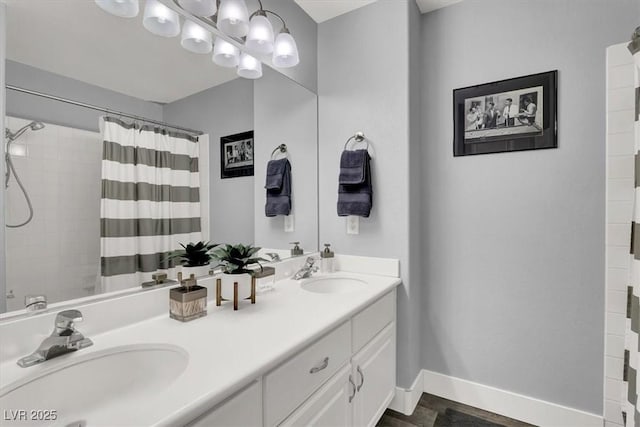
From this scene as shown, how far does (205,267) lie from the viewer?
130cm

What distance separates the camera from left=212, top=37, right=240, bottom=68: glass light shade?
1385 mm

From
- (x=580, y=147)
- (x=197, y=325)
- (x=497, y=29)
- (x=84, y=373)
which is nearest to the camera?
(x=84, y=373)

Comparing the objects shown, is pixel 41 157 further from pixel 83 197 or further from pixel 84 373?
pixel 84 373

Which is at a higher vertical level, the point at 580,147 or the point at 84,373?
the point at 580,147

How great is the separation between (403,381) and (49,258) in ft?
5.87

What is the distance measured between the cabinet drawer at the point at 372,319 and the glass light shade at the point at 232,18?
1373 millimetres

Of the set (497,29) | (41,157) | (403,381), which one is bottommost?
(403,381)

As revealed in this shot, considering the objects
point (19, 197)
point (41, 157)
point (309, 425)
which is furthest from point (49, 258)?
point (309, 425)

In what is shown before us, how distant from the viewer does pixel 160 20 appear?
114cm

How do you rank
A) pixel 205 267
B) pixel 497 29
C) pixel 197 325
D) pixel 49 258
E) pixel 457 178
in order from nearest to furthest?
pixel 49 258
pixel 197 325
pixel 205 267
pixel 497 29
pixel 457 178

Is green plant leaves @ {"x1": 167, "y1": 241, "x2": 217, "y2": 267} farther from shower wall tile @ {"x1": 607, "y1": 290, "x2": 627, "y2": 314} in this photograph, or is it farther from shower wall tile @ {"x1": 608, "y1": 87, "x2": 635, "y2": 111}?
shower wall tile @ {"x1": 608, "y1": 87, "x2": 635, "y2": 111}

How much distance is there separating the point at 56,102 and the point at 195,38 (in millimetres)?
615

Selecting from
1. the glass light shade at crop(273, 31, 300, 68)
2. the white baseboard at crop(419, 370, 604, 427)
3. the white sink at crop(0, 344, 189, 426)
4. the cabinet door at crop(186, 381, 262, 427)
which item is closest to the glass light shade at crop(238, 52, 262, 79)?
the glass light shade at crop(273, 31, 300, 68)

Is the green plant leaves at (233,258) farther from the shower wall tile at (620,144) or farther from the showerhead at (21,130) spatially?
the shower wall tile at (620,144)
